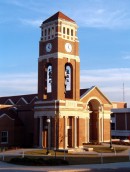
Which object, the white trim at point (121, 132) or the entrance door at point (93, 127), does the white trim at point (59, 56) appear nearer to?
the entrance door at point (93, 127)

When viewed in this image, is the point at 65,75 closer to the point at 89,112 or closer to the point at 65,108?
the point at 65,108

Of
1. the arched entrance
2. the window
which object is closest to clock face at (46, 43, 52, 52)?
the window

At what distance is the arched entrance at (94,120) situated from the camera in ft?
198

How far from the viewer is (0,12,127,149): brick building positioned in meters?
47.7

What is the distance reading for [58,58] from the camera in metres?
48.1

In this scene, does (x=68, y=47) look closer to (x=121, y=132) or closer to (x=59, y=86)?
(x=59, y=86)

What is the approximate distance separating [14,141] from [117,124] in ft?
112

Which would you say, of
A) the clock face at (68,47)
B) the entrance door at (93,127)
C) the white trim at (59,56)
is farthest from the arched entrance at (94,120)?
the clock face at (68,47)

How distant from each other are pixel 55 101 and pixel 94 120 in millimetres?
15425

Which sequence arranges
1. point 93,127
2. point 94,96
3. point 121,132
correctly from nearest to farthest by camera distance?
point 94,96 < point 93,127 < point 121,132

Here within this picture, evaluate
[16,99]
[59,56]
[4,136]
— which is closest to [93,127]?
[16,99]

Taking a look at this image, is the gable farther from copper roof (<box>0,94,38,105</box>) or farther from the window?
the window

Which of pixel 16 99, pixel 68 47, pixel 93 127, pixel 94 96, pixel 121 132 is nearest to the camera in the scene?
pixel 68 47

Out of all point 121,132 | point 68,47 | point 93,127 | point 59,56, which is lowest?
point 121,132
